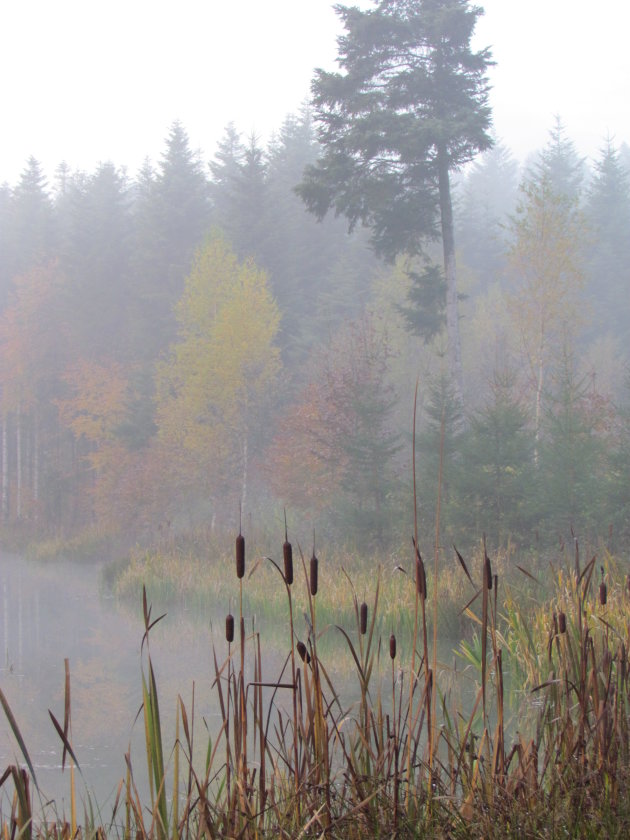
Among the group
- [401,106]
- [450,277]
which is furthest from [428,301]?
[401,106]

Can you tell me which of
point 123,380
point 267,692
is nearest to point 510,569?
point 267,692

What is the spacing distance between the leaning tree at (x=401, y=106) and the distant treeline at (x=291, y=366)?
1.33 metres

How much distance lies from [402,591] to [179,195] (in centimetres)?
2676

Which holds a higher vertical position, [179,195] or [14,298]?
[179,195]

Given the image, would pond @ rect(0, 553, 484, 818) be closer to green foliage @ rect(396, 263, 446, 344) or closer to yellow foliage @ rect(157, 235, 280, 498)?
yellow foliage @ rect(157, 235, 280, 498)

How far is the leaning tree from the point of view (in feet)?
63.8

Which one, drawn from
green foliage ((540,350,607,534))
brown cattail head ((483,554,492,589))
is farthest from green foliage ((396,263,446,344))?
brown cattail head ((483,554,492,589))

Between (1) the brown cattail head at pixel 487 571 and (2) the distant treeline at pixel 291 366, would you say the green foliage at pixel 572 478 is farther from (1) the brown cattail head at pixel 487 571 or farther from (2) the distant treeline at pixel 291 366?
(1) the brown cattail head at pixel 487 571

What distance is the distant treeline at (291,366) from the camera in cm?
1508

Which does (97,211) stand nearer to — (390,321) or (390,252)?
(390,321)

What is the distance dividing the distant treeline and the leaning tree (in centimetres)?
133

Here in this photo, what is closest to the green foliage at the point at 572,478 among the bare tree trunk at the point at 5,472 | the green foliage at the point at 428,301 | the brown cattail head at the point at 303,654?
the green foliage at the point at 428,301

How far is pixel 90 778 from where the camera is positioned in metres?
6.64

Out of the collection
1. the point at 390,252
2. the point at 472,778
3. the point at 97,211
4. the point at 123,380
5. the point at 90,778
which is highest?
the point at 97,211
